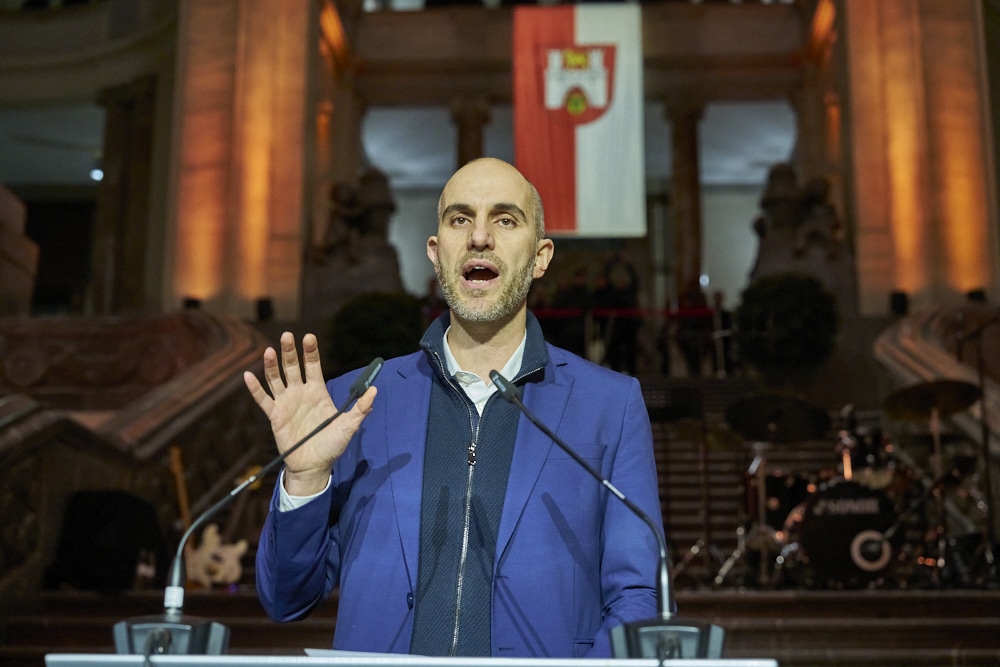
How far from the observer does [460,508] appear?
257 cm

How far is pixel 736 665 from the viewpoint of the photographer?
160 cm

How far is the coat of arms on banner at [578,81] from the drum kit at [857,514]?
8.25 meters

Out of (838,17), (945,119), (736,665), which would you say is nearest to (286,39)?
(838,17)

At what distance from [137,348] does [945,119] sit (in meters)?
11.1

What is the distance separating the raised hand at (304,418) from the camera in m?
2.42

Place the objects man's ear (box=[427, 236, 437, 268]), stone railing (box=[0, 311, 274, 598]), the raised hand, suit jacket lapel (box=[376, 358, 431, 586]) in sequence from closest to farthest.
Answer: the raised hand, suit jacket lapel (box=[376, 358, 431, 586]), man's ear (box=[427, 236, 437, 268]), stone railing (box=[0, 311, 274, 598])

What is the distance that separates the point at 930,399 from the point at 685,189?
15.4 meters

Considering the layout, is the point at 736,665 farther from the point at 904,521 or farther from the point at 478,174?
the point at 904,521

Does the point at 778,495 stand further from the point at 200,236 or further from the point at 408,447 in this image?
the point at 200,236

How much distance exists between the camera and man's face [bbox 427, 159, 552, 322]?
2.73 meters

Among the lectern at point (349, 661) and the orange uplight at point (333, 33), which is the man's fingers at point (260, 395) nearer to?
the lectern at point (349, 661)

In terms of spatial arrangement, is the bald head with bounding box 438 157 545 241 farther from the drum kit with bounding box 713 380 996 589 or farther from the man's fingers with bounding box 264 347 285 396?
the drum kit with bounding box 713 380 996 589

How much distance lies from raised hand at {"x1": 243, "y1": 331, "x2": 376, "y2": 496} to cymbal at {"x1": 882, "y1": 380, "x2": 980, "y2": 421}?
246 inches

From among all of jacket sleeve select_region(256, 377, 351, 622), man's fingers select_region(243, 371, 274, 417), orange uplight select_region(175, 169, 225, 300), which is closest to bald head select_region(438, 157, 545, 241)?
man's fingers select_region(243, 371, 274, 417)
